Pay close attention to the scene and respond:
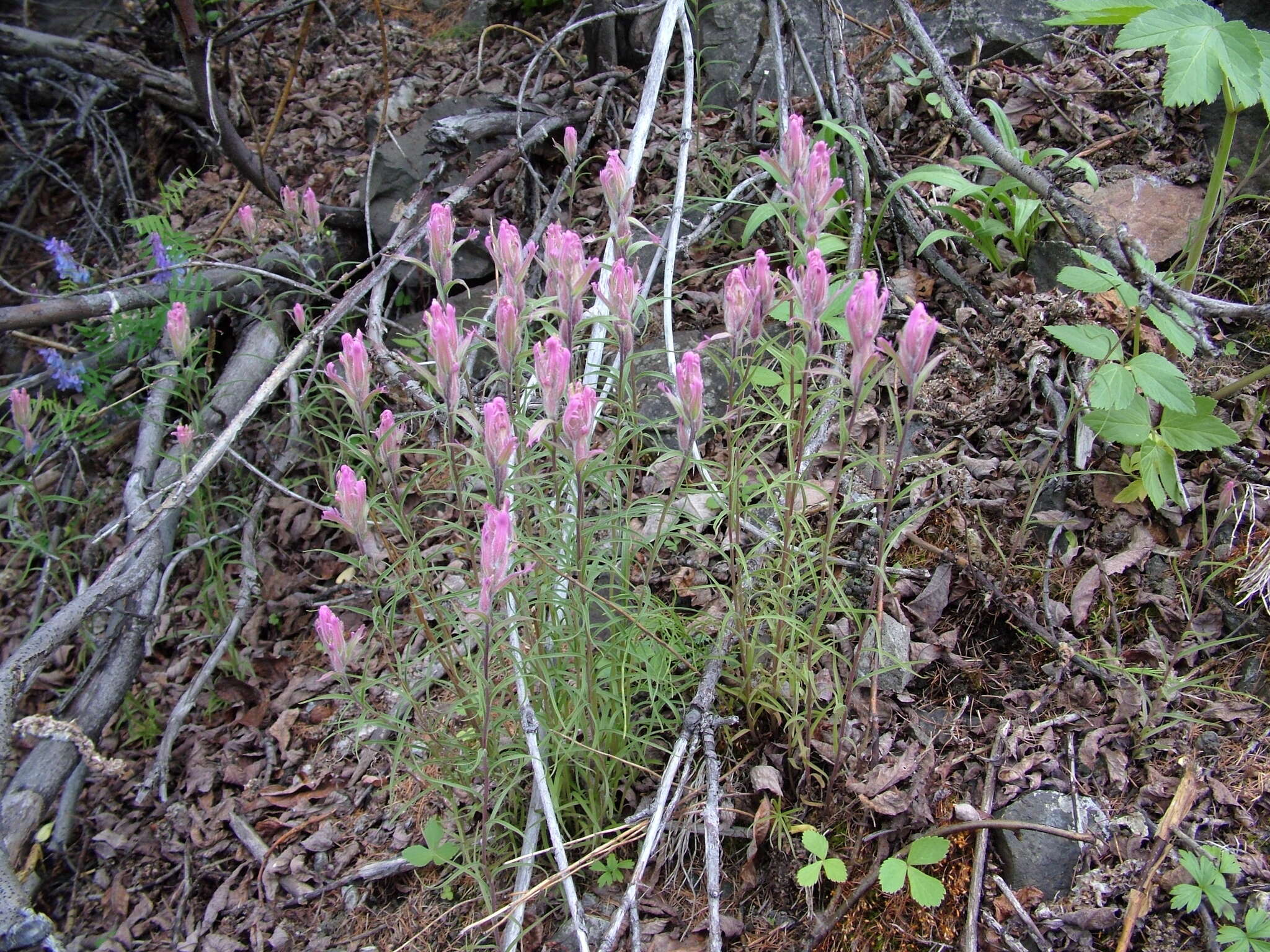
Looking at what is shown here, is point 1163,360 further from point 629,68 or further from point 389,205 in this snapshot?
point 389,205

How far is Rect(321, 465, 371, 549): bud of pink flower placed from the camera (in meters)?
1.78

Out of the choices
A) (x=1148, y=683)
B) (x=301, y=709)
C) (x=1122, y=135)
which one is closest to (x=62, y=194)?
(x=301, y=709)

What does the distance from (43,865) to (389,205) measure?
3.30m

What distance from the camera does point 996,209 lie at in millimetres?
3199

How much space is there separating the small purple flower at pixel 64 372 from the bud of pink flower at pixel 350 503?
9.35 feet

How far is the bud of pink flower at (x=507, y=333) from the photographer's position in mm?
1755

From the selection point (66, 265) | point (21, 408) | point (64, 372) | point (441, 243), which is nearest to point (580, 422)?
point (441, 243)

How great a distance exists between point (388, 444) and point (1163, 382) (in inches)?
82.8

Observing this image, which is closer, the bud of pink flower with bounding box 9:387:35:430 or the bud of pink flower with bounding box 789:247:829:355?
the bud of pink flower with bounding box 789:247:829:355

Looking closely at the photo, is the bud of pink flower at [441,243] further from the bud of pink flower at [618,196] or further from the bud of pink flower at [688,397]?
the bud of pink flower at [688,397]

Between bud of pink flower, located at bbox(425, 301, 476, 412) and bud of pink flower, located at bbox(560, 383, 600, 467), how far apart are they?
29 centimetres

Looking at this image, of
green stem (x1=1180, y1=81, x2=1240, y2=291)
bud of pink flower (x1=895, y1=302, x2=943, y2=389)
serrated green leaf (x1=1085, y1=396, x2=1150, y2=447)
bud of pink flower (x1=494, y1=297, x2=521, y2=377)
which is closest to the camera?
bud of pink flower (x1=895, y1=302, x2=943, y2=389)

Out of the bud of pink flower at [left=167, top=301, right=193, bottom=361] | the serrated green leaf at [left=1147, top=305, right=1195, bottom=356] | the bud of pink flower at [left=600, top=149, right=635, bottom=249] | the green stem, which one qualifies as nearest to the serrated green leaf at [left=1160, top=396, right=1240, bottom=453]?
the serrated green leaf at [left=1147, top=305, right=1195, bottom=356]

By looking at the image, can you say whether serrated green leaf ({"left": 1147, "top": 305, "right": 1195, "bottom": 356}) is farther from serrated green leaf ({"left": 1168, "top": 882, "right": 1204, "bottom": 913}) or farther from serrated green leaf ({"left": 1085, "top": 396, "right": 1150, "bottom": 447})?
serrated green leaf ({"left": 1168, "top": 882, "right": 1204, "bottom": 913})
